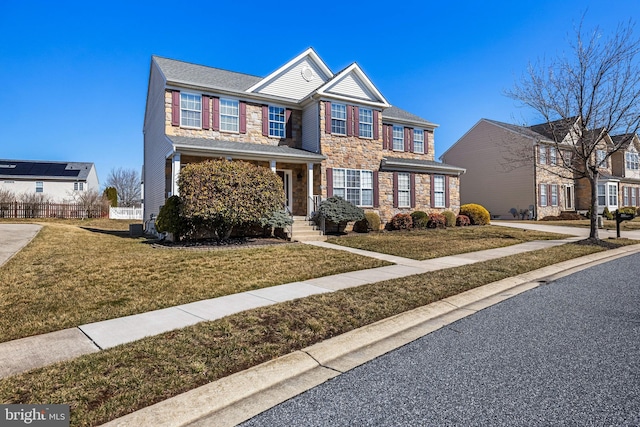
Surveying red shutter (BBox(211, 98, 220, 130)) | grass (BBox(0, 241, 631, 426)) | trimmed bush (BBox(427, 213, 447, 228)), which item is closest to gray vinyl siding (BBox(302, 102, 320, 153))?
red shutter (BBox(211, 98, 220, 130))

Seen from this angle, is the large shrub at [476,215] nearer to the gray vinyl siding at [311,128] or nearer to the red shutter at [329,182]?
the red shutter at [329,182]

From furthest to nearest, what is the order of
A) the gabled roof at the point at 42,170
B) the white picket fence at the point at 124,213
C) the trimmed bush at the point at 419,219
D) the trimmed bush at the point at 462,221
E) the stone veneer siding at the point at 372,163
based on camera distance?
the gabled roof at the point at 42,170, the white picket fence at the point at 124,213, the trimmed bush at the point at 462,221, the trimmed bush at the point at 419,219, the stone veneer siding at the point at 372,163

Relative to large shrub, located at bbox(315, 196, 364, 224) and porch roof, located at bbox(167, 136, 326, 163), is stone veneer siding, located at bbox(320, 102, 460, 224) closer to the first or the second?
porch roof, located at bbox(167, 136, 326, 163)

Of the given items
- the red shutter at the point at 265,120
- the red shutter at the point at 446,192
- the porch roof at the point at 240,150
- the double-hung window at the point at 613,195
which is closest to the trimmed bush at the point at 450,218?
the red shutter at the point at 446,192

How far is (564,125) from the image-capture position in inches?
570

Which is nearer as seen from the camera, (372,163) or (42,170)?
(372,163)

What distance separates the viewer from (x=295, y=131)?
18859 millimetres

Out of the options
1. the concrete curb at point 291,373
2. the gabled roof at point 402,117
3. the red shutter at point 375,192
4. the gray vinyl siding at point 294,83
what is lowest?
the concrete curb at point 291,373

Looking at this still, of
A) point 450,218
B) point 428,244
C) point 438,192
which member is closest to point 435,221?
point 450,218

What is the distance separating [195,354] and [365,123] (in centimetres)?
1645

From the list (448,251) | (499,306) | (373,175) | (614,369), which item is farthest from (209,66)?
(614,369)

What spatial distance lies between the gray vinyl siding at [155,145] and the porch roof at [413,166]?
1019cm

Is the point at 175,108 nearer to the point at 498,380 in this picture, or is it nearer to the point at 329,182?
the point at 329,182

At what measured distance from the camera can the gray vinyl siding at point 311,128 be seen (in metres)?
17.6
